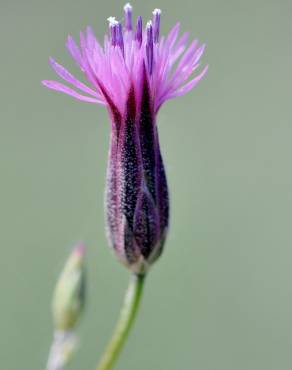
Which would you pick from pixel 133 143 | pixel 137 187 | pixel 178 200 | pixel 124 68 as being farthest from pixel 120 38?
pixel 178 200

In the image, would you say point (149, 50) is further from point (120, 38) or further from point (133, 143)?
point (133, 143)

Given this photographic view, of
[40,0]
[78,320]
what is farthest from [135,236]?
[40,0]

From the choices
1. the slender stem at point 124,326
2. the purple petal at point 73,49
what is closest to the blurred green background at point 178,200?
the slender stem at point 124,326

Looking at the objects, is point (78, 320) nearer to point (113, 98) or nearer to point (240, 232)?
point (113, 98)

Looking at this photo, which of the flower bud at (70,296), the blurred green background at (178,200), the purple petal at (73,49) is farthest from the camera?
the blurred green background at (178,200)

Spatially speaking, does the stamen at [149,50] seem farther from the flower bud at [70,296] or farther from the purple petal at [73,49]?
the flower bud at [70,296]

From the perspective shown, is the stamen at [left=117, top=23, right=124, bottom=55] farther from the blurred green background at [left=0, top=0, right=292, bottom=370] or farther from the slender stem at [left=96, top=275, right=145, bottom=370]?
the blurred green background at [left=0, top=0, right=292, bottom=370]
